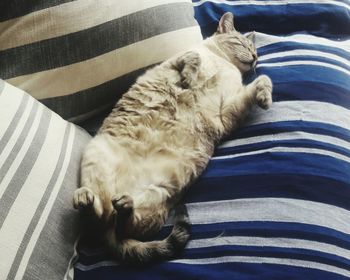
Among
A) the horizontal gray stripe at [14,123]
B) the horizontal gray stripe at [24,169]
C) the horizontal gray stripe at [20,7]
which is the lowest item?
the horizontal gray stripe at [24,169]

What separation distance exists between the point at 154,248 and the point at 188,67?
0.55 metres

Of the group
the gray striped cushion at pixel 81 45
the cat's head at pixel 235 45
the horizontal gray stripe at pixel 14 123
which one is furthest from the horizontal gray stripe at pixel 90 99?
the cat's head at pixel 235 45

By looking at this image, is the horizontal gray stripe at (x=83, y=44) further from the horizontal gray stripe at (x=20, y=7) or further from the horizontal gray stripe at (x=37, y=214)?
the horizontal gray stripe at (x=37, y=214)

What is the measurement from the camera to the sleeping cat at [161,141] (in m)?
0.97

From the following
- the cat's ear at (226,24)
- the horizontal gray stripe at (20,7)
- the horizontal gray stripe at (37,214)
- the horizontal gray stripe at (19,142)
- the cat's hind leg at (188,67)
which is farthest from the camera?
the cat's ear at (226,24)

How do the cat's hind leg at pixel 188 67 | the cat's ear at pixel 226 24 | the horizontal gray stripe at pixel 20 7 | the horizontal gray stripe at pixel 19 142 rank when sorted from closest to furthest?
the horizontal gray stripe at pixel 19 142, the horizontal gray stripe at pixel 20 7, the cat's hind leg at pixel 188 67, the cat's ear at pixel 226 24

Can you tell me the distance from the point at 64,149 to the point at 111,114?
0.20 meters

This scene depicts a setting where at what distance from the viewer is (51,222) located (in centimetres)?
92

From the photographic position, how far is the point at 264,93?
1151 millimetres

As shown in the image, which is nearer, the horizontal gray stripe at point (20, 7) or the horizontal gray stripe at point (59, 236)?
the horizontal gray stripe at point (59, 236)

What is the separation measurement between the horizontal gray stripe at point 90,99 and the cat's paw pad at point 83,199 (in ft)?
1.05

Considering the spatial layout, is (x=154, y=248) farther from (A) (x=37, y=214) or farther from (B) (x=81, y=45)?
(B) (x=81, y=45)

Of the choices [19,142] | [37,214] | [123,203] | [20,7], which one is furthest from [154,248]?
[20,7]

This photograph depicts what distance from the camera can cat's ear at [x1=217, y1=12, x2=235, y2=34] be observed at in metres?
1.38
